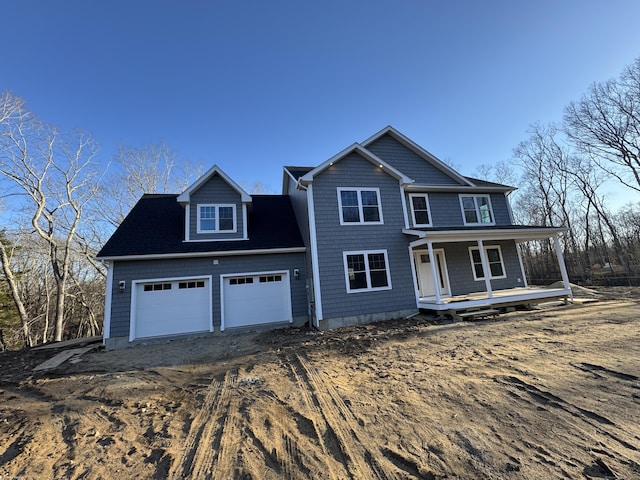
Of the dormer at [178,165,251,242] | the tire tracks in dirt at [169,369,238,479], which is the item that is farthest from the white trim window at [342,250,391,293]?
the tire tracks in dirt at [169,369,238,479]

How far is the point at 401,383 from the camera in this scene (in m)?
4.43

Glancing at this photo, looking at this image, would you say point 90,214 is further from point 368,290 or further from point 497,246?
point 497,246

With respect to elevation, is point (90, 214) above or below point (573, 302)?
above

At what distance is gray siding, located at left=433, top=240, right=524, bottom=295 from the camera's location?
469 inches

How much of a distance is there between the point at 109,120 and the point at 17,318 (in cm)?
1510

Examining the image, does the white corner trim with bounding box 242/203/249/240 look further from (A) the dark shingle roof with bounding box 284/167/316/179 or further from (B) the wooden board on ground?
(B) the wooden board on ground

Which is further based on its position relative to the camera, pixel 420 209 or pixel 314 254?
pixel 420 209

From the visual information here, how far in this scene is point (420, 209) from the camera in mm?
12219

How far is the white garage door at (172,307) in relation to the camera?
30.4 feet

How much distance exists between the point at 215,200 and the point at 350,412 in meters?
9.68

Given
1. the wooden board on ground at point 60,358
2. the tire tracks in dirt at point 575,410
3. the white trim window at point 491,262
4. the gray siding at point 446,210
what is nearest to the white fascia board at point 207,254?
the wooden board on ground at point 60,358

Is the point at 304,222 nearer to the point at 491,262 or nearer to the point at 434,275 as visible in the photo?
Result: the point at 434,275

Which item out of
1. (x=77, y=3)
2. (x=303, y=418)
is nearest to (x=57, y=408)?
(x=303, y=418)

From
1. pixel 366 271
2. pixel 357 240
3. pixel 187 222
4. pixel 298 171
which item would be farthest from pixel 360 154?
pixel 187 222
